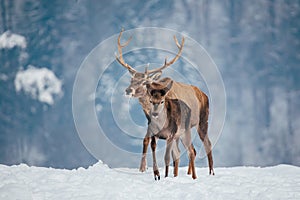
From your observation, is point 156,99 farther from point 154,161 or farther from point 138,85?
point 154,161

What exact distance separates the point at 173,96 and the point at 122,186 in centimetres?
178

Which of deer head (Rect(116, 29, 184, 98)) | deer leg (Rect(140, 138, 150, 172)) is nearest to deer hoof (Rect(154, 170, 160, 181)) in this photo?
deer leg (Rect(140, 138, 150, 172))

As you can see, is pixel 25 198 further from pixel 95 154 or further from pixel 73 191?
pixel 95 154

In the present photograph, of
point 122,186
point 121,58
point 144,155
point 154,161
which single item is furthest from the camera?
point 121,58

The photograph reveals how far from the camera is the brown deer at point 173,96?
559 cm

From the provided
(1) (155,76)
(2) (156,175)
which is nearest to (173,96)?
(1) (155,76)

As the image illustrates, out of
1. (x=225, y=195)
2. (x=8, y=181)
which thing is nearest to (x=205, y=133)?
(x=225, y=195)

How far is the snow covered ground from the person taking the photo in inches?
167

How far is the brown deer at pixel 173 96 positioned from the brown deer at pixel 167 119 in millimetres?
133

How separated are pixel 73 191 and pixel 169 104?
78.9 inches

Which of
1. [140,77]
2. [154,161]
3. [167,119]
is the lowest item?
[154,161]

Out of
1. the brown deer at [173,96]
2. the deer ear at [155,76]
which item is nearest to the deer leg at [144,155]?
the brown deer at [173,96]

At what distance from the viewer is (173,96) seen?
19.1ft

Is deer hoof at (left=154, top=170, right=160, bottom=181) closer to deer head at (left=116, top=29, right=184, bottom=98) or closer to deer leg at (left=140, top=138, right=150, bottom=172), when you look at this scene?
deer leg at (left=140, top=138, right=150, bottom=172)
